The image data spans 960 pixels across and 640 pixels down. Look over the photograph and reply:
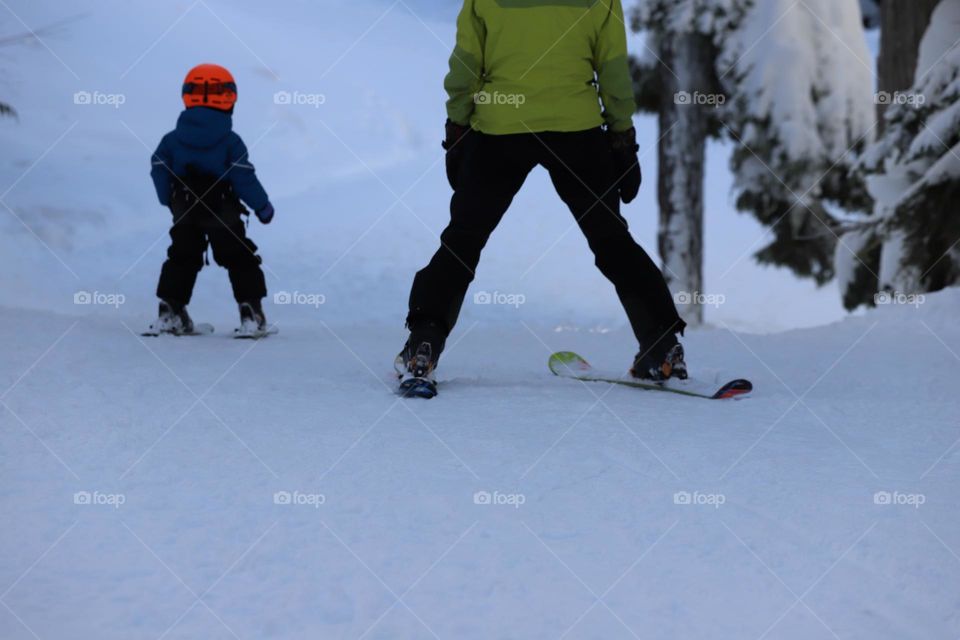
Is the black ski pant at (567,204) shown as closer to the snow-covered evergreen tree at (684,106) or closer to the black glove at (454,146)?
the black glove at (454,146)

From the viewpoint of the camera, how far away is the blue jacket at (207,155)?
6.02 m

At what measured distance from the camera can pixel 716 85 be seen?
42.3 ft

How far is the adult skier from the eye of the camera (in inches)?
157

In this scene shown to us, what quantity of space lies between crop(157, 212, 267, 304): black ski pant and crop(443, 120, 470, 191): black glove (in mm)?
2460

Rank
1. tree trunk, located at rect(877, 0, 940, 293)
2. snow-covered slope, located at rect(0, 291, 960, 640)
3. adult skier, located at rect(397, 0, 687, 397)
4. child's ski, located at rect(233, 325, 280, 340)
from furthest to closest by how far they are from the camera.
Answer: tree trunk, located at rect(877, 0, 940, 293)
child's ski, located at rect(233, 325, 280, 340)
adult skier, located at rect(397, 0, 687, 397)
snow-covered slope, located at rect(0, 291, 960, 640)

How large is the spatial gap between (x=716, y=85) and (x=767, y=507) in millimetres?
11063

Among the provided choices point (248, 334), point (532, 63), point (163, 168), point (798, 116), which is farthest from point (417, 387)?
point (798, 116)

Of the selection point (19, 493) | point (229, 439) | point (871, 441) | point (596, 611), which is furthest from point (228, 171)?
point (596, 611)

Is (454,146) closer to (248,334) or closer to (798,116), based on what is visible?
(248,334)

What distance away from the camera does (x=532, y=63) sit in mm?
4016

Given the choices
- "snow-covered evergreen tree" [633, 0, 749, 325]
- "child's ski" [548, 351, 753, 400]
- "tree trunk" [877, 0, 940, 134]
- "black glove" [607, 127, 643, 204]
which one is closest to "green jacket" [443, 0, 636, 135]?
"black glove" [607, 127, 643, 204]

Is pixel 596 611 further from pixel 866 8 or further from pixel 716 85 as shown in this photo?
pixel 866 8

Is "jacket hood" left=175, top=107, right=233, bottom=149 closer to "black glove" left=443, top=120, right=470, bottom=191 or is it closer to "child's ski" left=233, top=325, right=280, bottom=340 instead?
A: "child's ski" left=233, top=325, right=280, bottom=340

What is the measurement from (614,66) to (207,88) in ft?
9.71
